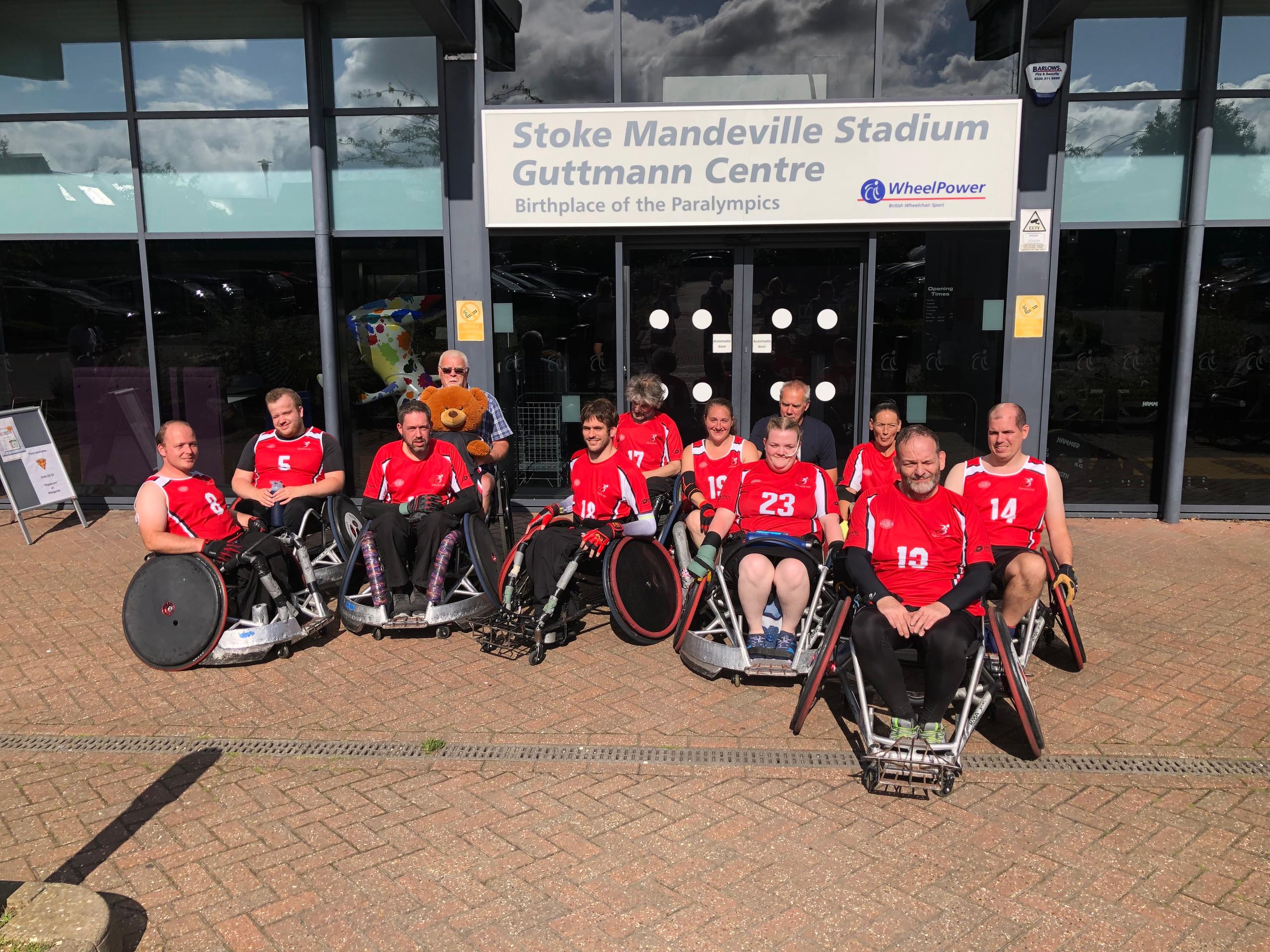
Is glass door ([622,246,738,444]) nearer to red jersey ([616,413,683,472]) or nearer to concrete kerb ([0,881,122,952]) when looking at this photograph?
red jersey ([616,413,683,472])

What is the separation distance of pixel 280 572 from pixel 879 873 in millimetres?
3710

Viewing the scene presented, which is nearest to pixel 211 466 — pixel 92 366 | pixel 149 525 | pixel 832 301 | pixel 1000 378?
pixel 92 366

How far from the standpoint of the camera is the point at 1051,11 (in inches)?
308

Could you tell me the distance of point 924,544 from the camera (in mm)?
4496

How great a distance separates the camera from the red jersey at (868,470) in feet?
20.4

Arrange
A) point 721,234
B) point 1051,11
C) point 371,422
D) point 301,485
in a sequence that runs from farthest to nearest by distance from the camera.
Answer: point 371,422 < point 721,234 < point 1051,11 < point 301,485

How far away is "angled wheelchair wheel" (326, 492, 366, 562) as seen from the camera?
6.62 m

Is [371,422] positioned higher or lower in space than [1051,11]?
lower

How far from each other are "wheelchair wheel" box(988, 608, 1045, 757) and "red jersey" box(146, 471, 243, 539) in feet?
13.6

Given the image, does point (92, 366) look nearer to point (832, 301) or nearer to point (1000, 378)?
point (832, 301)

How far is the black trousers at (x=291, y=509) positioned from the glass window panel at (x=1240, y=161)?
7.59 metres

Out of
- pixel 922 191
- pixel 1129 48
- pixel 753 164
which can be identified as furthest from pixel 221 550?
pixel 1129 48

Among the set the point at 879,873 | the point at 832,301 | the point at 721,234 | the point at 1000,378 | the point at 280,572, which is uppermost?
the point at 721,234

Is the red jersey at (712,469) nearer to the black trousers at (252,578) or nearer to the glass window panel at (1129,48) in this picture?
the black trousers at (252,578)
